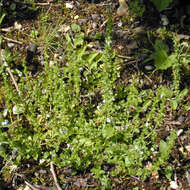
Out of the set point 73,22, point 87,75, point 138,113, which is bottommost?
point 138,113

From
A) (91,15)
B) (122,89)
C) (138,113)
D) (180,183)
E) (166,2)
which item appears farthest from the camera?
(91,15)

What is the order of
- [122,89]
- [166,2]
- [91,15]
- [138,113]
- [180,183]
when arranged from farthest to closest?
[91,15]
[166,2]
[122,89]
[138,113]
[180,183]

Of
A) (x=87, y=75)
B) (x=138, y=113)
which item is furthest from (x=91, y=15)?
(x=138, y=113)

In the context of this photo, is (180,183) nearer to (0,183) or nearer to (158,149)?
(158,149)

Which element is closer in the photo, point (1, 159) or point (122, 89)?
point (1, 159)

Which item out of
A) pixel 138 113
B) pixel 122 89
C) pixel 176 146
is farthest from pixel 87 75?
pixel 176 146

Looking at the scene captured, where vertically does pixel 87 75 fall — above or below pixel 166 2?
below
